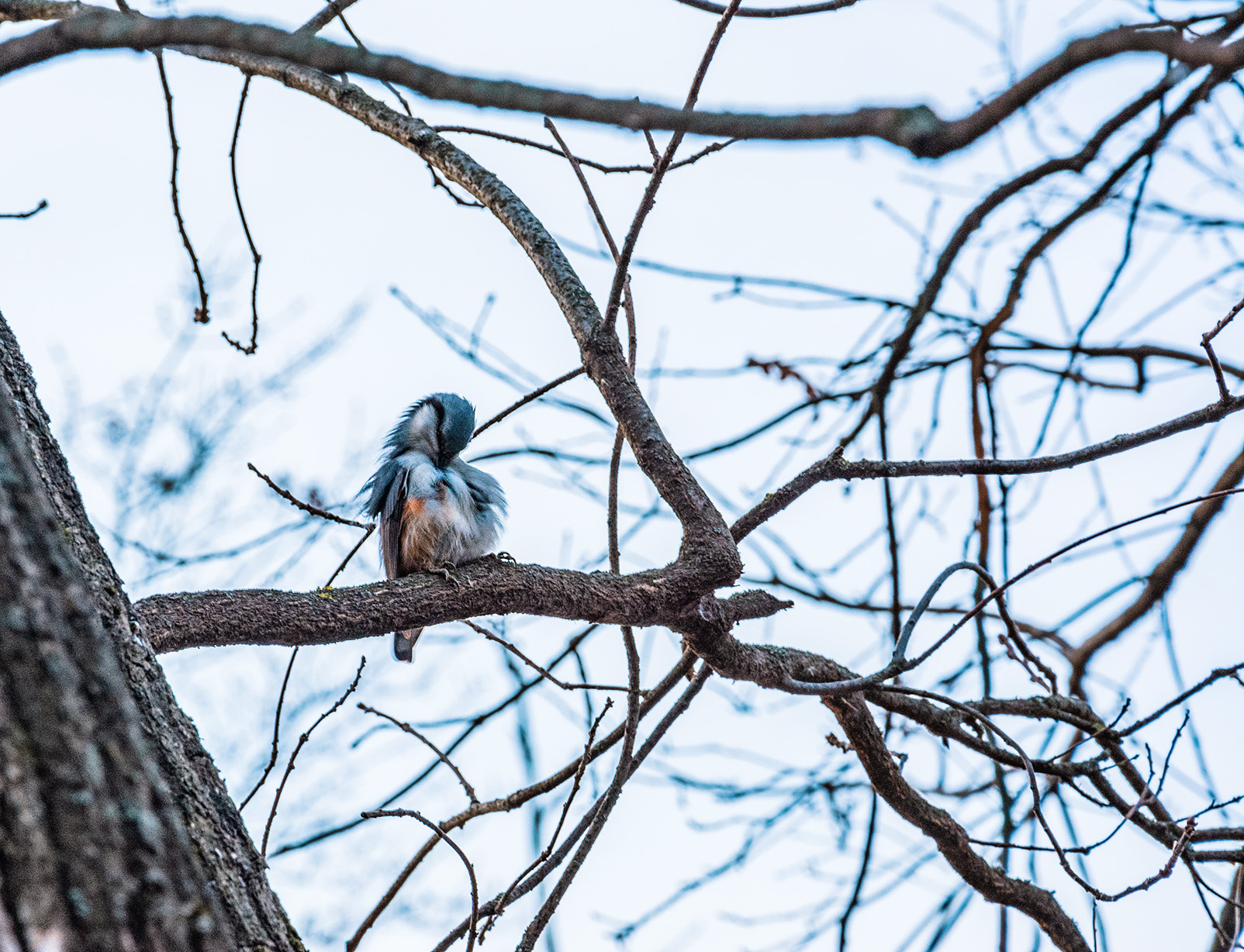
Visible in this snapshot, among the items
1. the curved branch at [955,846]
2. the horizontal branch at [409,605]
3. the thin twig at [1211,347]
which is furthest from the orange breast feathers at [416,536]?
the thin twig at [1211,347]

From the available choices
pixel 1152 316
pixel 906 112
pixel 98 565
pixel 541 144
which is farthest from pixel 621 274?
pixel 1152 316

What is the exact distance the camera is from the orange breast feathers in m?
2.98

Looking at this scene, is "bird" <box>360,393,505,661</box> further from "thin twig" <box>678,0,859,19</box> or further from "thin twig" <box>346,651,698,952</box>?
"thin twig" <box>678,0,859,19</box>

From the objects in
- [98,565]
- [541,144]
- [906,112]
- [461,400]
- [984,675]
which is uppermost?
[461,400]

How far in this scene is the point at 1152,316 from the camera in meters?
3.10

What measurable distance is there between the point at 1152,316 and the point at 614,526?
1851 mm

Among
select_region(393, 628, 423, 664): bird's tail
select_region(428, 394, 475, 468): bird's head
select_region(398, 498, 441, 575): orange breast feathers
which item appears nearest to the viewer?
select_region(398, 498, 441, 575): orange breast feathers

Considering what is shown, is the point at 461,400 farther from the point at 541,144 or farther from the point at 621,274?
the point at 621,274

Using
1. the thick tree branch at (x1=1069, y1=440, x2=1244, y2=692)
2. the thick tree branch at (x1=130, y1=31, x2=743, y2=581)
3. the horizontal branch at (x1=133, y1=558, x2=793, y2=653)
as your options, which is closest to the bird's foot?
the horizontal branch at (x1=133, y1=558, x2=793, y2=653)

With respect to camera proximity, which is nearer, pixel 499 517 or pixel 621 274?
pixel 621 274

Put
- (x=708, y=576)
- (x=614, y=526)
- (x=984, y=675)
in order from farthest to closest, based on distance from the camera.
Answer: (x=984, y=675), (x=614, y=526), (x=708, y=576)

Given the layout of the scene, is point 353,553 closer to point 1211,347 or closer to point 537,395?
point 537,395

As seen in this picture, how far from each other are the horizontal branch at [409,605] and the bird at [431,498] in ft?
2.79

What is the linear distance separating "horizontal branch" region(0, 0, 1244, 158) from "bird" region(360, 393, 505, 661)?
211 cm
